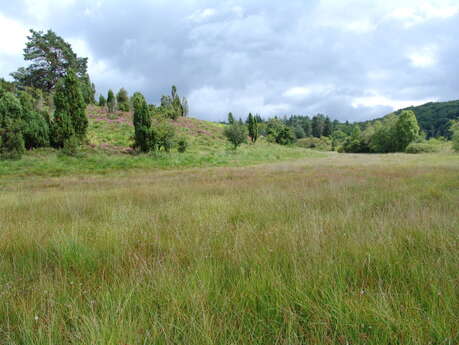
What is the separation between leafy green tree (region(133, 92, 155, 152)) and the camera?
21609 mm

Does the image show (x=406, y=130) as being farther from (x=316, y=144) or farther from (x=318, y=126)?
(x=318, y=126)

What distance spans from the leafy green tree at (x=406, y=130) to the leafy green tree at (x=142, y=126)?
209 ft

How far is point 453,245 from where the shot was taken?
1.96 metres

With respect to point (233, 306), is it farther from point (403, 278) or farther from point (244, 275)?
point (403, 278)

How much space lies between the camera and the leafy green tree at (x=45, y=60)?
4100 cm

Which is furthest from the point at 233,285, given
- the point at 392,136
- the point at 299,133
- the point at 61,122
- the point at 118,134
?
the point at 299,133

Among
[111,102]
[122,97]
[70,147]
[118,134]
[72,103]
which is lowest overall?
[70,147]

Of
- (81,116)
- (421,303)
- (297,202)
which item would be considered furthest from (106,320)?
(81,116)

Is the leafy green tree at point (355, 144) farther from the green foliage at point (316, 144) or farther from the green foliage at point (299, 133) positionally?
the green foliage at point (299, 133)

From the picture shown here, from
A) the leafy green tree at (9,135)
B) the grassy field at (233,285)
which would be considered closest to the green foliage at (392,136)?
the grassy field at (233,285)

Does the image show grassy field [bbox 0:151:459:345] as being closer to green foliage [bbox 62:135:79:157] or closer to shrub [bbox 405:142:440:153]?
green foliage [bbox 62:135:79:157]

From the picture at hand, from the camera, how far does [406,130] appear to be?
53.6 m

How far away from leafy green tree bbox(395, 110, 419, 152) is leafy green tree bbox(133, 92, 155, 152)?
63557 millimetres

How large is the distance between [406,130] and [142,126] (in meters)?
64.6
